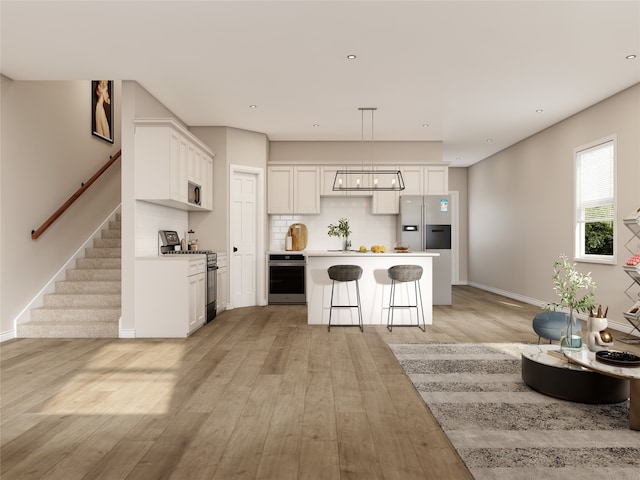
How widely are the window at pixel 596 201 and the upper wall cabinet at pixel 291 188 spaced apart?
4239 millimetres

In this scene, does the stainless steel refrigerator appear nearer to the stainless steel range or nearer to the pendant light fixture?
the pendant light fixture

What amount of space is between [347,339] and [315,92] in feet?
10.2

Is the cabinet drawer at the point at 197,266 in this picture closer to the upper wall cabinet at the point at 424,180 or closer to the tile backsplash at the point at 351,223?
the tile backsplash at the point at 351,223

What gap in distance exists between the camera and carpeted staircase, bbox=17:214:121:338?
506 centimetres

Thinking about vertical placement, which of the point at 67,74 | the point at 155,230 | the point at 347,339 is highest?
the point at 67,74

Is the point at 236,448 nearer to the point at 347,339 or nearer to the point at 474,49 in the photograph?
the point at 347,339

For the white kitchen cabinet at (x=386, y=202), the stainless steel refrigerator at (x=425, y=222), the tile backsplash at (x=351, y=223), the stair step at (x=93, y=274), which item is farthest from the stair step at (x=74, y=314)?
the stainless steel refrigerator at (x=425, y=222)

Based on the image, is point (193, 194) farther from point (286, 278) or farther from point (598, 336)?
point (598, 336)

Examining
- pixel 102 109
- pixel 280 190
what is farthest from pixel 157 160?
pixel 280 190

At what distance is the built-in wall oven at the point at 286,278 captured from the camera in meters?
7.63

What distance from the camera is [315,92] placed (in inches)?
218

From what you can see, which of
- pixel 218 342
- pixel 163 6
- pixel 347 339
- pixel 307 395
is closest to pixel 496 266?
pixel 347 339

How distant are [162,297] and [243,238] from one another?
2.56 metres

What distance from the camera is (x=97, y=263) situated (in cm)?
618
